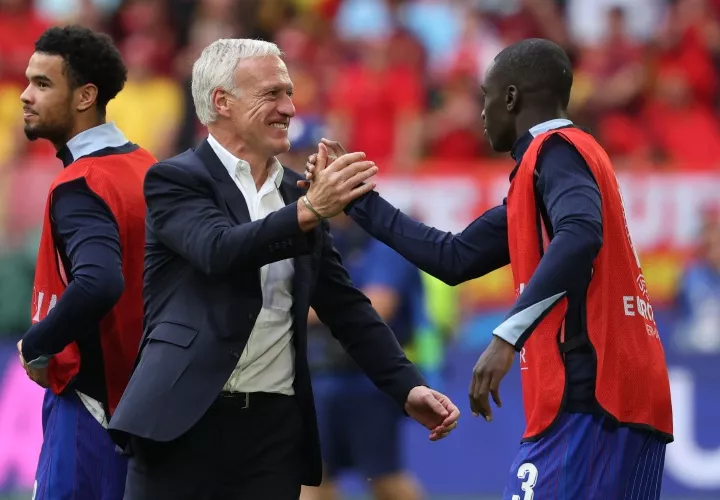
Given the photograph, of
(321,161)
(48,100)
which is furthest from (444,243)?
(48,100)

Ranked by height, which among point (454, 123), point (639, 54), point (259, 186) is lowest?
point (259, 186)

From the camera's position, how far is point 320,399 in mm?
8305

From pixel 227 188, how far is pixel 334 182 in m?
0.45

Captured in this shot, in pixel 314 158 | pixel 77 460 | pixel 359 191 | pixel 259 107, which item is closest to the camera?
pixel 359 191

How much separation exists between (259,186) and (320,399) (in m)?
3.37

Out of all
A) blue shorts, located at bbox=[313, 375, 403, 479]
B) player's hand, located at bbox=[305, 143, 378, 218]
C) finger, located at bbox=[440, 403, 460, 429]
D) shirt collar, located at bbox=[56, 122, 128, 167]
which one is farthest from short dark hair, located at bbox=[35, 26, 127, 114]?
blue shorts, located at bbox=[313, 375, 403, 479]

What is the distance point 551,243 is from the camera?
4621mm

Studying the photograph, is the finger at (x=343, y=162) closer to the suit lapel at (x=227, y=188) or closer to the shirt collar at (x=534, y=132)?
the suit lapel at (x=227, y=188)

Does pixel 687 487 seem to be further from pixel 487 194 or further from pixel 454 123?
pixel 454 123

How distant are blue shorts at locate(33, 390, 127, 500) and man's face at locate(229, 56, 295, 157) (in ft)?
4.14

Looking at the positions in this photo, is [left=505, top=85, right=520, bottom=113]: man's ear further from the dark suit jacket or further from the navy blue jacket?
the dark suit jacket

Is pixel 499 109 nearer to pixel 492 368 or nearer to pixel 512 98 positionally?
pixel 512 98

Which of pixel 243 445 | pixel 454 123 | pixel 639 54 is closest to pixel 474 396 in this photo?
pixel 243 445

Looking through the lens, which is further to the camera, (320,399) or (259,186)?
(320,399)
